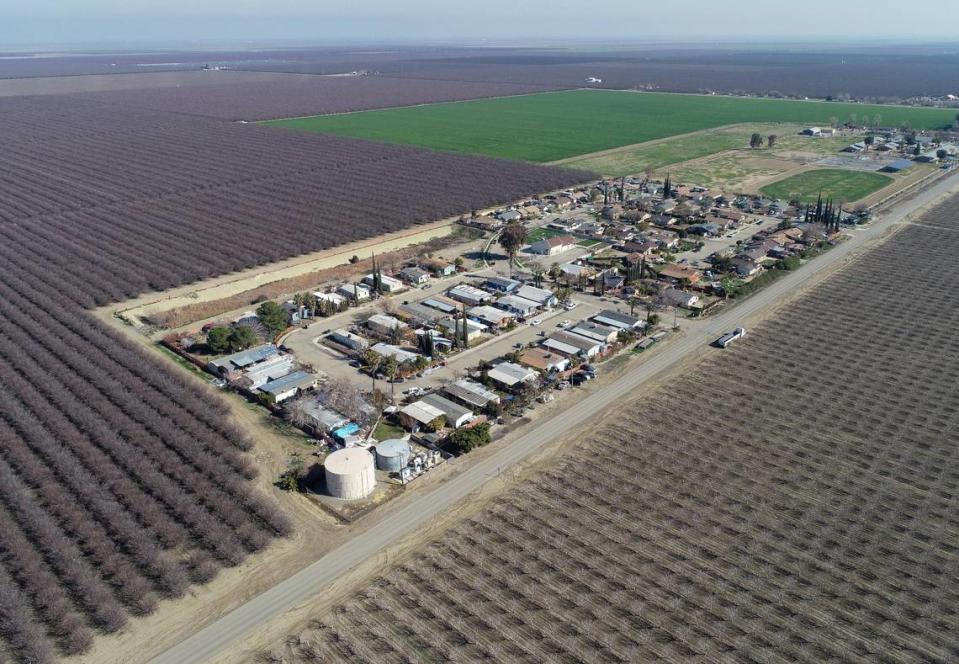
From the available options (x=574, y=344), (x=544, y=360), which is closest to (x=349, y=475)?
(x=544, y=360)

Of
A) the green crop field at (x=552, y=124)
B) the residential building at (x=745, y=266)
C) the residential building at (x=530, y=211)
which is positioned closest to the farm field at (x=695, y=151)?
the green crop field at (x=552, y=124)

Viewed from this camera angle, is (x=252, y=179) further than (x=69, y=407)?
Yes

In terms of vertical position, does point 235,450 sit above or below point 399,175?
below

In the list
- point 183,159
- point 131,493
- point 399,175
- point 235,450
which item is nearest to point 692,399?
point 235,450

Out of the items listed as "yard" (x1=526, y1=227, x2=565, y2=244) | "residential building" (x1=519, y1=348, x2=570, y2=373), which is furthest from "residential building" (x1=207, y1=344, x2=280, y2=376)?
"yard" (x1=526, y1=227, x2=565, y2=244)

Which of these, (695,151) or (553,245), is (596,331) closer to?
(553,245)

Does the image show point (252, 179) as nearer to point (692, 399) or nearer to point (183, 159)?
point (183, 159)
